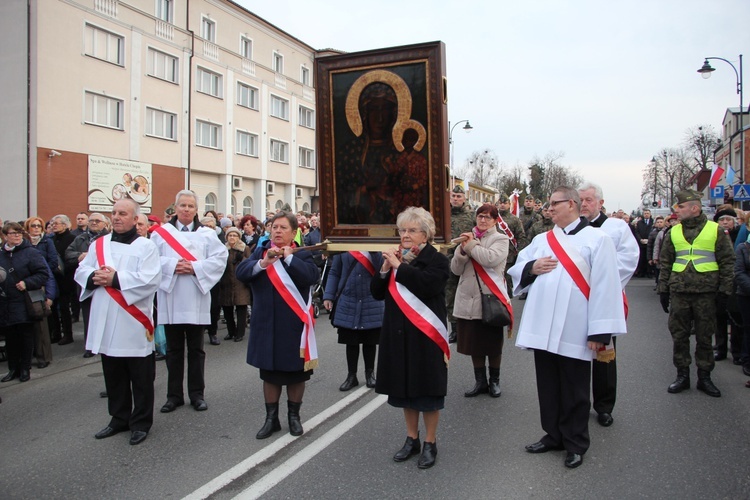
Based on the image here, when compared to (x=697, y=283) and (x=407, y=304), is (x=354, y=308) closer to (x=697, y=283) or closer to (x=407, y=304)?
(x=407, y=304)

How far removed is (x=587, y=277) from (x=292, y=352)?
97.0 inches

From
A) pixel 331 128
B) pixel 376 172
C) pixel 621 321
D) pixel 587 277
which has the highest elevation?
pixel 331 128

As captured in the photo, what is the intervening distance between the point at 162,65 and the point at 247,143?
733 centimetres

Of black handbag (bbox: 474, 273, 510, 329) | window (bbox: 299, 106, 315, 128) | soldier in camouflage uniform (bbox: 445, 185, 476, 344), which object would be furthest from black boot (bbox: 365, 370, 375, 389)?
window (bbox: 299, 106, 315, 128)

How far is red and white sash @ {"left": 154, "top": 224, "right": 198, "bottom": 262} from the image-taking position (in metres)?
6.00

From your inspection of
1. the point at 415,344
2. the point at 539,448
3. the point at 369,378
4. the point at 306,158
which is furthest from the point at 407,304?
the point at 306,158

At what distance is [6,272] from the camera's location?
7.45m

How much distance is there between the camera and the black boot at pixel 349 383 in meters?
6.68

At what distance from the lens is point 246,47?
34.4 m

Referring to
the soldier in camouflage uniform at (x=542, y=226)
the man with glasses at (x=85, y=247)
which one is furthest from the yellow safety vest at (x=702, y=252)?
the man with glasses at (x=85, y=247)

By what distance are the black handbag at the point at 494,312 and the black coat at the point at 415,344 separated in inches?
65.3

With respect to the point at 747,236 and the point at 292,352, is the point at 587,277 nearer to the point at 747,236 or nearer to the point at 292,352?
the point at 292,352

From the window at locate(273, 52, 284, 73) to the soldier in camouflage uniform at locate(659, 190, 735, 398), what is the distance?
1317 inches

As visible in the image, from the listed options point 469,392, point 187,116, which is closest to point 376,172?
point 469,392
